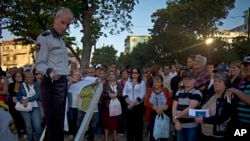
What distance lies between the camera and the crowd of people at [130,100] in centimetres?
380

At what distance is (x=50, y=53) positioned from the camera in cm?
378

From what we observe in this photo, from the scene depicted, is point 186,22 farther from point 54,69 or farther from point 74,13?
→ point 54,69

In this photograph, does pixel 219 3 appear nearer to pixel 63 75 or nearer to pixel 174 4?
pixel 174 4

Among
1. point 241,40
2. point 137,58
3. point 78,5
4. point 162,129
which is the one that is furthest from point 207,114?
point 137,58

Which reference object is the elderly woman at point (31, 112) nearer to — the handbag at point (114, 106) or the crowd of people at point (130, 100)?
the crowd of people at point (130, 100)

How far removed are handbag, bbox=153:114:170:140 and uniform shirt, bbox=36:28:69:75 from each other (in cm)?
309

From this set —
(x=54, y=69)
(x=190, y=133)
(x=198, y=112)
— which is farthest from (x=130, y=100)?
(x=54, y=69)

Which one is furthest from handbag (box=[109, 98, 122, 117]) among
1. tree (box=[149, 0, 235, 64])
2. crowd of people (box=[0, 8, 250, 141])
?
tree (box=[149, 0, 235, 64])

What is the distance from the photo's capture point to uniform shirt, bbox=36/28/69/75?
3.71 m

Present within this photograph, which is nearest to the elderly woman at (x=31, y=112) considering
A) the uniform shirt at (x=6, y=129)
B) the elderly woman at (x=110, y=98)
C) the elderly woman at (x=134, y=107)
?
the elderly woman at (x=110, y=98)

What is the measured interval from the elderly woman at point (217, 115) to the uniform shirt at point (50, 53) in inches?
94.5

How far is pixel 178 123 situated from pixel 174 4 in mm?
37638

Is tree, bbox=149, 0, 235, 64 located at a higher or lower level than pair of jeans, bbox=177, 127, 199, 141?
higher

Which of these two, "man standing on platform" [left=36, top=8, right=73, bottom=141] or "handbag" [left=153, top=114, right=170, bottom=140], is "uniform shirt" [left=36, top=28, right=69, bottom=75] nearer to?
"man standing on platform" [left=36, top=8, right=73, bottom=141]
